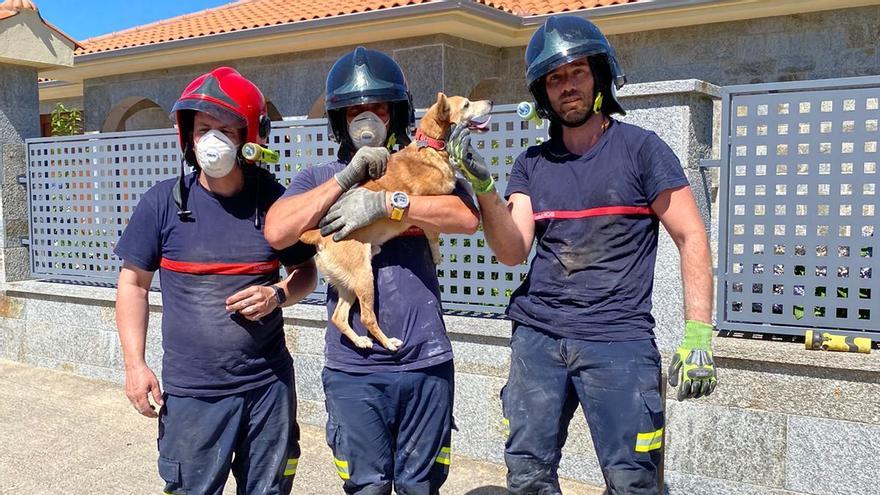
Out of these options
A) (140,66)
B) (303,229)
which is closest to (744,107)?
(303,229)

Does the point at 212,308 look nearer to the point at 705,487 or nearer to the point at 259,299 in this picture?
the point at 259,299

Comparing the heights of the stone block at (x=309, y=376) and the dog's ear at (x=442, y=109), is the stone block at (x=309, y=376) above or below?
below

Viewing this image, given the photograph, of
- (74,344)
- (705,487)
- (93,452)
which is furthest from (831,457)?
(74,344)

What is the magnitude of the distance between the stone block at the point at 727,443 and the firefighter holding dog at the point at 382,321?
6.37ft

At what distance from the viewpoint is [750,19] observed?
7.86 meters

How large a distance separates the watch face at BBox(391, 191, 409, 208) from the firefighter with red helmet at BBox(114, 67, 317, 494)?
0.55 metres

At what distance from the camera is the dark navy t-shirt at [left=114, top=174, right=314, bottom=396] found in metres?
2.50

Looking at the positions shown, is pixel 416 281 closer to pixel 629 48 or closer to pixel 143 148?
pixel 143 148

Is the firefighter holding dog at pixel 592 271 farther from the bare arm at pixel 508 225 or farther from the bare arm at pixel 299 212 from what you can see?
the bare arm at pixel 299 212

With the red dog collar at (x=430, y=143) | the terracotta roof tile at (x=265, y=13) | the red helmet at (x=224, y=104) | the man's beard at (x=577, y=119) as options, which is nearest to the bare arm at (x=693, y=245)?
the man's beard at (x=577, y=119)

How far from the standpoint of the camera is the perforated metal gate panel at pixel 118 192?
4574 millimetres

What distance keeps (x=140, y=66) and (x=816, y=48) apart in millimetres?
8768

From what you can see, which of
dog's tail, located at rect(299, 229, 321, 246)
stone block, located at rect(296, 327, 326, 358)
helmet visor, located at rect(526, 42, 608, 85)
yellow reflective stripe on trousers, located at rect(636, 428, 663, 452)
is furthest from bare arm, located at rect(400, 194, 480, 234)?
stone block, located at rect(296, 327, 326, 358)

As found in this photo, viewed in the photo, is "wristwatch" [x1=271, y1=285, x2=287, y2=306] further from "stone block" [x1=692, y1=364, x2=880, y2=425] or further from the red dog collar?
"stone block" [x1=692, y1=364, x2=880, y2=425]
